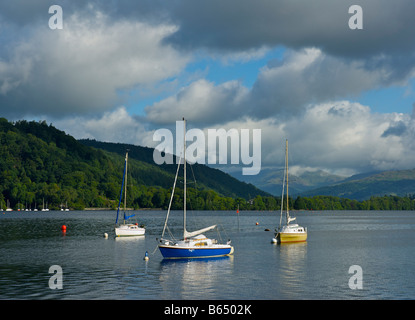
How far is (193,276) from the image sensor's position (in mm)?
62125

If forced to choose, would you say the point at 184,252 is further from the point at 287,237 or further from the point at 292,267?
the point at 287,237

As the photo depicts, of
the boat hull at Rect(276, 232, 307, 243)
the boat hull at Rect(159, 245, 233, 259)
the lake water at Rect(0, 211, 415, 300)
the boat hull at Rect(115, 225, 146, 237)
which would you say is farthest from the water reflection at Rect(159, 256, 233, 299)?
the boat hull at Rect(115, 225, 146, 237)

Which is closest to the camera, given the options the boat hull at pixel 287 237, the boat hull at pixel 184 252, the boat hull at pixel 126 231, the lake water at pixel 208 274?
the lake water at pixel 208 274

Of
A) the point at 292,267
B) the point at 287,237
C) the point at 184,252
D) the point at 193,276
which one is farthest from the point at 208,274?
the point at 287,237

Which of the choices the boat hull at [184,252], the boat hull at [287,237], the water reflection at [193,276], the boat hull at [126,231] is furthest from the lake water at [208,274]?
the boat hull at [126,231]

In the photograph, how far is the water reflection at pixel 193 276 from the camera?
171ft

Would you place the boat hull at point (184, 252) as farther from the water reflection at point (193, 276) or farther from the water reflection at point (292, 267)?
the water reflection at point (292, 267)

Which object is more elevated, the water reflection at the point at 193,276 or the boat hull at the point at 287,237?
the boat hull at the point at 287,237

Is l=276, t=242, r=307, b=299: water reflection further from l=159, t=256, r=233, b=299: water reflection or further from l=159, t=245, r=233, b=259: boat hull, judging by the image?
l=159, t=245, r=233, b=259: boat hull

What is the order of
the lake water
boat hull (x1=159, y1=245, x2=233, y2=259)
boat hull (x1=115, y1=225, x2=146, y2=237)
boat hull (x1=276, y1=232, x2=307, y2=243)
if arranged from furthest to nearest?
boat hull (x1=115, y1=225, x2=146, y2=237) → boat hull (x1=276, y1=232, x2=307, y2=243) → boat hull (x1=159, y1=245, x2=233, y2=259) → the lake water

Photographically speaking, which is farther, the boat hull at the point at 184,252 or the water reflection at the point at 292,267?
the boat hull at the point at 184,252

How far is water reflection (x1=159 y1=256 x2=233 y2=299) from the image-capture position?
171 feet

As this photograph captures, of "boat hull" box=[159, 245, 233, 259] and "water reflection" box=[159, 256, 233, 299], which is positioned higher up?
"boat hull" box=[159, 245, 233, 259]
